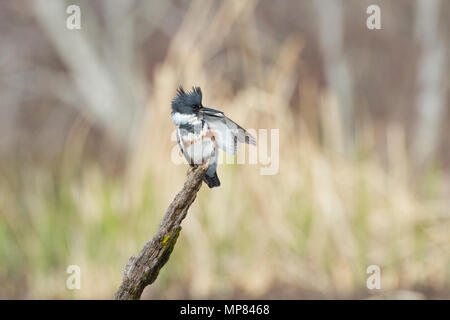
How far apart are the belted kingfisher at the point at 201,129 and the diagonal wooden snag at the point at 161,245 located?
0.05 m

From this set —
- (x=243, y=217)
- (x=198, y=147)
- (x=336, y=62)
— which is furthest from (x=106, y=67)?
(x=198, y=147)

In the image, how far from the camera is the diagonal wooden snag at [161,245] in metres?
1.65

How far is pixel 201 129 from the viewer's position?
1.64m

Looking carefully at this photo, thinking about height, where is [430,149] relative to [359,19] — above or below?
below

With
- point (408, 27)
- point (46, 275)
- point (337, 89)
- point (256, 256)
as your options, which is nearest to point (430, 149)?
point (337, 89)

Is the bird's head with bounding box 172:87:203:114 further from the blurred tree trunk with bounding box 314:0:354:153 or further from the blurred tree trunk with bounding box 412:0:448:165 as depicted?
the blurred tree trunk with bounding box 412:0:448:165

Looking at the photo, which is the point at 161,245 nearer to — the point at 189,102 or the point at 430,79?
the point at 189,102

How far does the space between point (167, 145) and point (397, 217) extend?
56.1 inches

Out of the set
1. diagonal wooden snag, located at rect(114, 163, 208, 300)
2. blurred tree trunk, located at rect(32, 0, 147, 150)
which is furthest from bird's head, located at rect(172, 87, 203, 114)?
blurred tree trunk, located at rect(32, 0, 147, 150)

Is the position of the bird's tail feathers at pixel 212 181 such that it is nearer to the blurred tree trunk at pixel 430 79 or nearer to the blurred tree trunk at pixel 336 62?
the blurred tree trunk at pixel 336 62

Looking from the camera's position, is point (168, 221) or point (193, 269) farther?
point (193, 269)

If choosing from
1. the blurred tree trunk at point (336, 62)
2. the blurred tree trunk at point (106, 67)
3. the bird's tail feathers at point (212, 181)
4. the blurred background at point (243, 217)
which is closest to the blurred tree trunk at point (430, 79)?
the blurred tree trunk at point (336, 62)

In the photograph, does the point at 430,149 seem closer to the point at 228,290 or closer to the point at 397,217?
the point at 397,217

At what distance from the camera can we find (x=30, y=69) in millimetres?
9312
